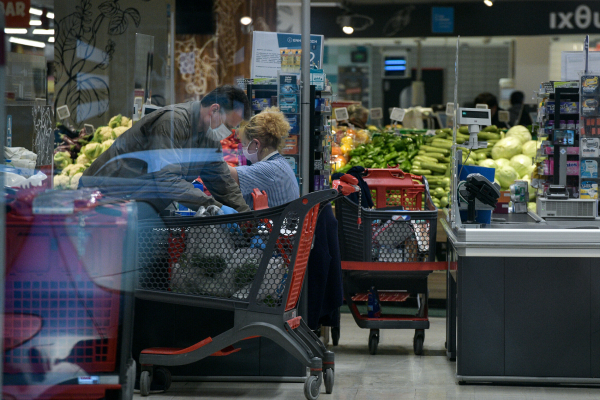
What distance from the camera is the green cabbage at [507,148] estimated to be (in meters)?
7.29

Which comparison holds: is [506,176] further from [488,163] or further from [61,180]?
[61,180]

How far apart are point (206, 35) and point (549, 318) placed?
762 centimetres

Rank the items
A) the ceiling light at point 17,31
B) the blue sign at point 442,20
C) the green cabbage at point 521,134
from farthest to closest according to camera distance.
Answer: the blue sign at point 442,20 → the green cabbage at point 521,134 → the ceiling light at point 17,31

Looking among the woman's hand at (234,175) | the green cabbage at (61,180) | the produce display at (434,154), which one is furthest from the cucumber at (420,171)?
the green cabbage at (61,180)

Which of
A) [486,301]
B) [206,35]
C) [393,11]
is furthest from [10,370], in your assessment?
[393,11]

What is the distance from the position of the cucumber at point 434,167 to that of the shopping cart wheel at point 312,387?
383cm

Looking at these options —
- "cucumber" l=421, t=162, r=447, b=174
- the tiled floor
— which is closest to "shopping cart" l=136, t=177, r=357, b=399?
the tiled floor

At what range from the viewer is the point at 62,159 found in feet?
14.4

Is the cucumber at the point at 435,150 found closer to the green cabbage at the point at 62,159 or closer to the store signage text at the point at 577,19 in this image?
the green cabbage at the point at 62,159

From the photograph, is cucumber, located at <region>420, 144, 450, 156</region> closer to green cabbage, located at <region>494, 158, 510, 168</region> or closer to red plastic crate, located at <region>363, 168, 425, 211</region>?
green cabbage, located at <region>494, 158, 510, 168</region>

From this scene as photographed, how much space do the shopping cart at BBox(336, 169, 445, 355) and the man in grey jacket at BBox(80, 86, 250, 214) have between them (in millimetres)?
952

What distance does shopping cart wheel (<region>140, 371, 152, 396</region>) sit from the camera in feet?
12.4

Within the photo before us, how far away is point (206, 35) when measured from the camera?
10.4 meters

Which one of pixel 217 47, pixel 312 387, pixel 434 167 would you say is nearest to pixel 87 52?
pixel 312 387
